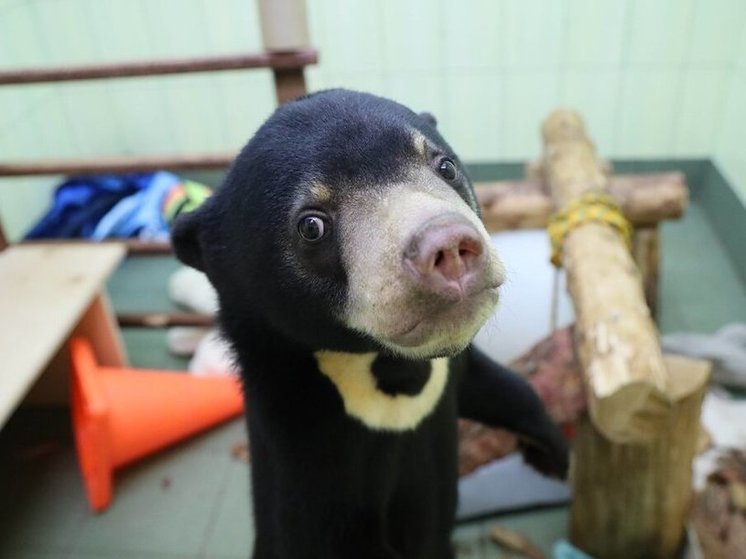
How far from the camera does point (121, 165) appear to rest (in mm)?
2266

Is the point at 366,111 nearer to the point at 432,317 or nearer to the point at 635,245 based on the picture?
the point at 432,317

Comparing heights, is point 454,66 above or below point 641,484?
above

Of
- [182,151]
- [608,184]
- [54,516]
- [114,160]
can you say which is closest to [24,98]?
[182,151]

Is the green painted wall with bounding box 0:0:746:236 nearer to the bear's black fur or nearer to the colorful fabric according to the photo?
the colorful fabric

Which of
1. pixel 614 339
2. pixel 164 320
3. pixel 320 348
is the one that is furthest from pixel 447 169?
pixel 164 320

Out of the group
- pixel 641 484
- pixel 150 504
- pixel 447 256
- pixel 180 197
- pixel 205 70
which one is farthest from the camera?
pixel 180 197

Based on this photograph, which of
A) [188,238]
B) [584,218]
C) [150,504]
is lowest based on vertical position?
[150,504]

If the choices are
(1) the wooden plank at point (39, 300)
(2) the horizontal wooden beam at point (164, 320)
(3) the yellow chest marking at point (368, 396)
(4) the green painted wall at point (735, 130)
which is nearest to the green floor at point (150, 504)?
(2) the horizontal wooden beam at point (164, 320)

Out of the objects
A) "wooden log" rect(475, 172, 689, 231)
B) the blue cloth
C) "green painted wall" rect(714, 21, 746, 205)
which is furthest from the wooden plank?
"green painted wall" rect(714, 21, 746, 205)

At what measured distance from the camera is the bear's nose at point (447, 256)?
2.30ft

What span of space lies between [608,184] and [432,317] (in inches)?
60.5

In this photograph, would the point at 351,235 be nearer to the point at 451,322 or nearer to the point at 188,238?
the point at 451,322

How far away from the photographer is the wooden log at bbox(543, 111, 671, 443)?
4.17 feet

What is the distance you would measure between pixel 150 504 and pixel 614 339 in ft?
4.91
